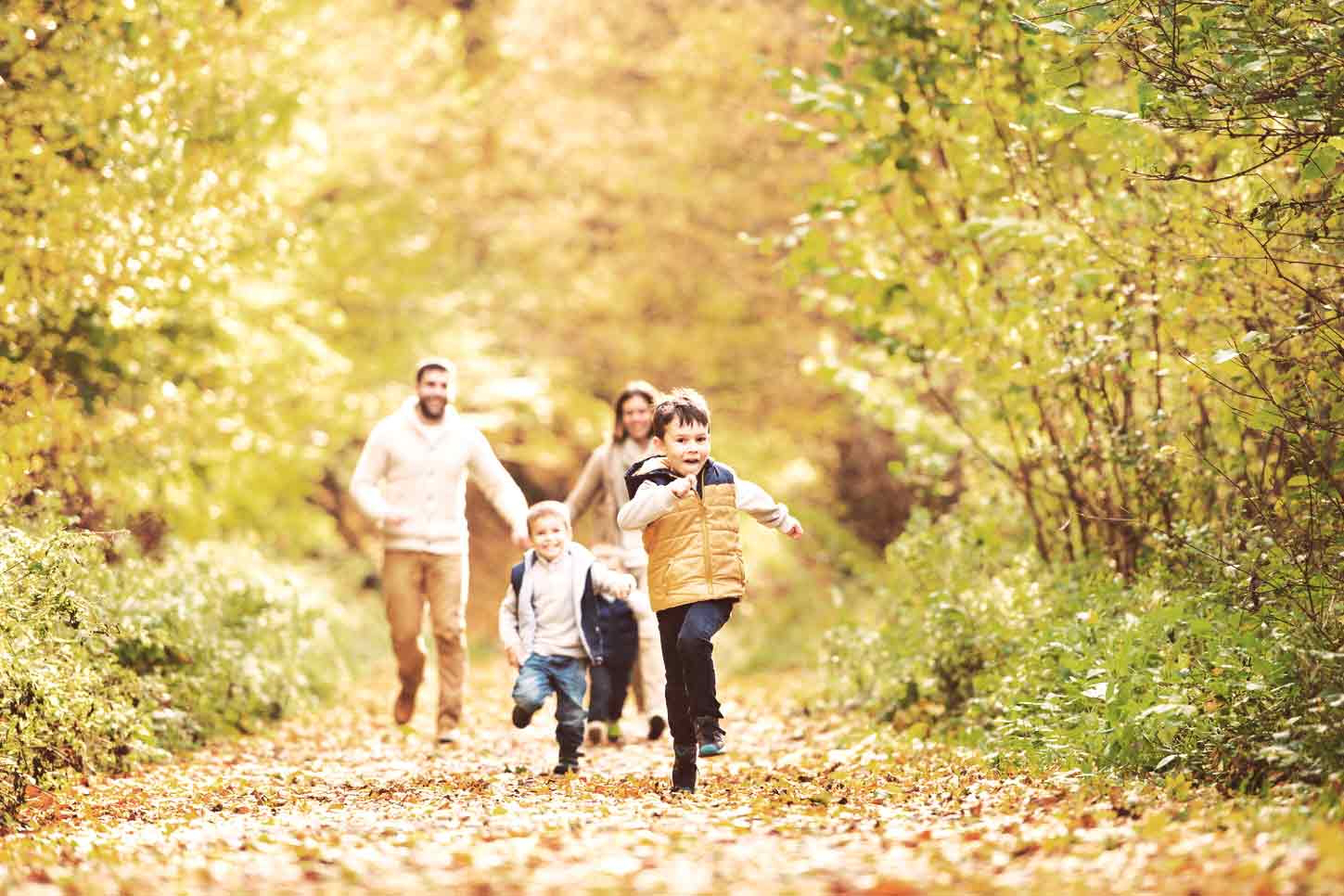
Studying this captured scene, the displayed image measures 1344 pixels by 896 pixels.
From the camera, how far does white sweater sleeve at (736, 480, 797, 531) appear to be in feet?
23.3

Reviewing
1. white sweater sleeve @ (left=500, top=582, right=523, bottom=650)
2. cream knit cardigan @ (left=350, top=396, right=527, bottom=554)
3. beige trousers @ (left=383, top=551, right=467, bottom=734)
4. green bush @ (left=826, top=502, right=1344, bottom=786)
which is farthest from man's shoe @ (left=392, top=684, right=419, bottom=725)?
green bush @ (left=826, top=502, right=1344, bottom=786)

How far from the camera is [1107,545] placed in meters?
9.76

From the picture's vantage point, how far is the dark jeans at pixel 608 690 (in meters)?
10.1

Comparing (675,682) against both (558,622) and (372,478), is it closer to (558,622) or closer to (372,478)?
(558,622)

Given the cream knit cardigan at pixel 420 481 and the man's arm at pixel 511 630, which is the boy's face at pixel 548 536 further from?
the cream knit cardigan at pixel 420 481

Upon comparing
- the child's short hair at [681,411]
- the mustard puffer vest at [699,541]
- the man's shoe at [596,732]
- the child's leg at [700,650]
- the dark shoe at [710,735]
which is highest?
the child's short hair at [681,411]

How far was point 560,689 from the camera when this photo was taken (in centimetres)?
850

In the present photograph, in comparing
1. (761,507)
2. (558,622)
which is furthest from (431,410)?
(761,507)

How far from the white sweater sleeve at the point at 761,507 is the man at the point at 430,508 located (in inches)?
149

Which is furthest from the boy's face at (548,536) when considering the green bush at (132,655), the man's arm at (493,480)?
the green bush at (132,655)

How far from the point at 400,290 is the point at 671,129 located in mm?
4345

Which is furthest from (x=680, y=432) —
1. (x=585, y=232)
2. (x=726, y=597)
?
(x=585, y=232)

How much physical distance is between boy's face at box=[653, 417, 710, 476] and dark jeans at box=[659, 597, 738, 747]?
62cm

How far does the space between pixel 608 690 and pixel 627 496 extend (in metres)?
1.37
